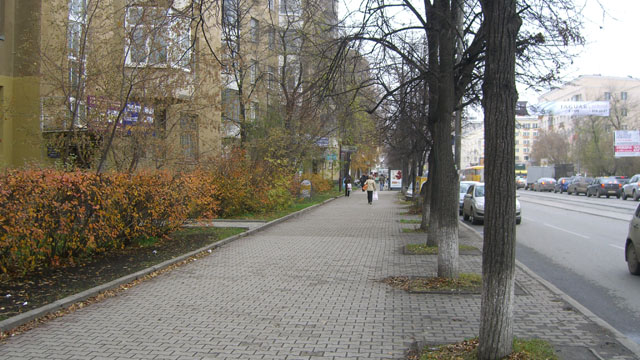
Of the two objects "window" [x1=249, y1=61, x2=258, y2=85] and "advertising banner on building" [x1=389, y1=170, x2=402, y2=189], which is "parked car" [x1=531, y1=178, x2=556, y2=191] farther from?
"window" [x1=249, y1=61, x2=258, y2=85]

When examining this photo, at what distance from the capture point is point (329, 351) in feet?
16.5

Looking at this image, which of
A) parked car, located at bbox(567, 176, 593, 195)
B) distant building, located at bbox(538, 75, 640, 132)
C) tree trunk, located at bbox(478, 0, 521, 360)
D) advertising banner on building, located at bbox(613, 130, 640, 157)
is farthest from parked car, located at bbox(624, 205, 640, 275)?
distant building, located at bbox(538, 75, 640, 132)

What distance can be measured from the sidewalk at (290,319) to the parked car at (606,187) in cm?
3656

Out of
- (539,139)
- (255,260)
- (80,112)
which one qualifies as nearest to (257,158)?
(80,112)

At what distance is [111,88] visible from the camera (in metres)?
12.1

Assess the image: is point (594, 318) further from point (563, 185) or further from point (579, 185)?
point (563, 185)

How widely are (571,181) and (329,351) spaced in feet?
172

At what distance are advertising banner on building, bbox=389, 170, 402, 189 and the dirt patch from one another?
44562mm

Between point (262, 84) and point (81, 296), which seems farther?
point (262, 84)

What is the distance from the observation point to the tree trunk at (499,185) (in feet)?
14.8

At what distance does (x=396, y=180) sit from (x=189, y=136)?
1672 inches

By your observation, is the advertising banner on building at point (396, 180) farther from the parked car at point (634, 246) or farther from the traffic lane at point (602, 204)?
the parked car at point (634, 246)

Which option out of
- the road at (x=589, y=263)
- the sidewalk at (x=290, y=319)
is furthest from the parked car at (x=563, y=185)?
the sidewalk at (x=290, y=319)

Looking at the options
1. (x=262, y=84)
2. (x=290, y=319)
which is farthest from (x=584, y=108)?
(x=290, y=319)
